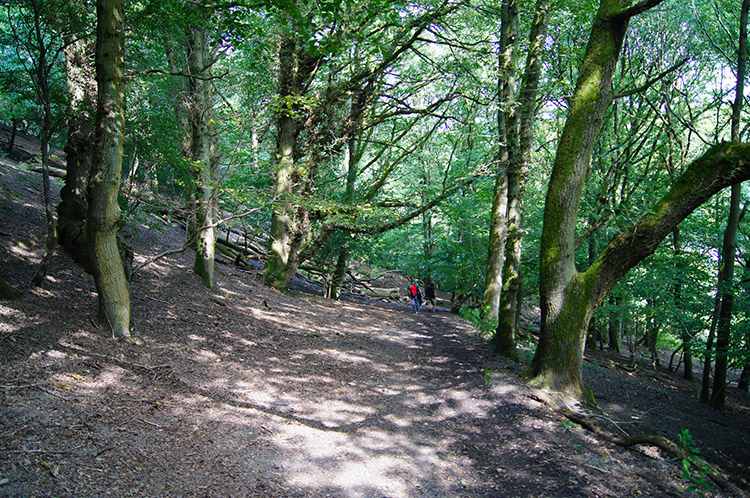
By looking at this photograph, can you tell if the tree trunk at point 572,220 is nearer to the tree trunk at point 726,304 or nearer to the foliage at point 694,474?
the foliage at point 694,474

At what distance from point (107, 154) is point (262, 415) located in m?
3.75

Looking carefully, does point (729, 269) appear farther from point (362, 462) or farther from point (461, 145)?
point (461, 145)

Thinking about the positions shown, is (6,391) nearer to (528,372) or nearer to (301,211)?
(528,372)

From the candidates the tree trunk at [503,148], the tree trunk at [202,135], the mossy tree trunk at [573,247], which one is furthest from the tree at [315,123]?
the mossy tree trunk at [573,247]

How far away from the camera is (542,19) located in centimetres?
891

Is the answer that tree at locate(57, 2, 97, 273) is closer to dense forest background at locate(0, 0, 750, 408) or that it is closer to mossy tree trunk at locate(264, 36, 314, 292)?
dense forest background at locate(0, 0, 750, 408)

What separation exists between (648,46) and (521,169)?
5.87 meters

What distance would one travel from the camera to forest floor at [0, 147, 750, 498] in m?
3.39

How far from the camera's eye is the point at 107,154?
211 inches

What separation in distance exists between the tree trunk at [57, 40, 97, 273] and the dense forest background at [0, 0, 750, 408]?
31 millimetres

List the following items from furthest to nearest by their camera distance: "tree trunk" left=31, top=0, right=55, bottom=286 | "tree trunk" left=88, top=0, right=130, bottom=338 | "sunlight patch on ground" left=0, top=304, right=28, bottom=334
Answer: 1. "tree trunk" left=31, top=0, right=55, bottom=286
2. "tree trunk" left=88, top=0, right=130, bottom=338
3. "sunlight patch on ground" left=0, top=304, right=28, bottom=334

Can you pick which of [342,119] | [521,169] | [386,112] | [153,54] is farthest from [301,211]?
[521,169]

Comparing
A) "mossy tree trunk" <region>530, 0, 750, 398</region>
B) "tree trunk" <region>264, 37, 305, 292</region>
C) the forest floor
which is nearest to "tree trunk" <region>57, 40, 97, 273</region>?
the forest floor

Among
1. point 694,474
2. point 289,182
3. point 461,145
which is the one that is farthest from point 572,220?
point 461,145
